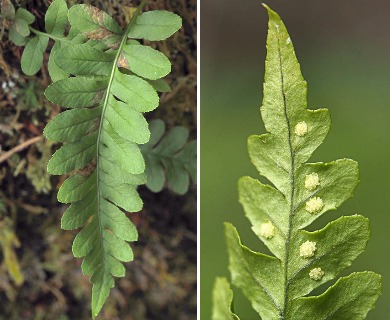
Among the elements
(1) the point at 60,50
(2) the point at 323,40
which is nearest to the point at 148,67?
(1) the point at 60,50

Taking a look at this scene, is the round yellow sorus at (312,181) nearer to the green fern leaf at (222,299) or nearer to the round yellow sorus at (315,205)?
the round yellow sorus at (315,205)

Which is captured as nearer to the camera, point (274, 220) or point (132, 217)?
point (274, 220)

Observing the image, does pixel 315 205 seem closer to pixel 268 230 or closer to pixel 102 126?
pixel 268 230

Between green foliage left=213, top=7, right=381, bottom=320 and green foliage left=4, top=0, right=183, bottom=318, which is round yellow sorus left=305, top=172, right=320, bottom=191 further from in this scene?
green foliage left=4, top=0, right=183, bottom=318

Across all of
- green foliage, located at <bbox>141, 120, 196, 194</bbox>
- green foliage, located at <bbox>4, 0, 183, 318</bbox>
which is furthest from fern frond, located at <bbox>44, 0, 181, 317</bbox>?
green foliage, located at <bbox>141, 120, 196, 194</bbox>

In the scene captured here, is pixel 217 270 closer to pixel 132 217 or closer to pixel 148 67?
pixel 132 217

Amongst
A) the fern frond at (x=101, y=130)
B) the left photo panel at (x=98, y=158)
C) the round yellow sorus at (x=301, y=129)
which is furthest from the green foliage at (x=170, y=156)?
the round yellow sorus at (x=301, y=129)
